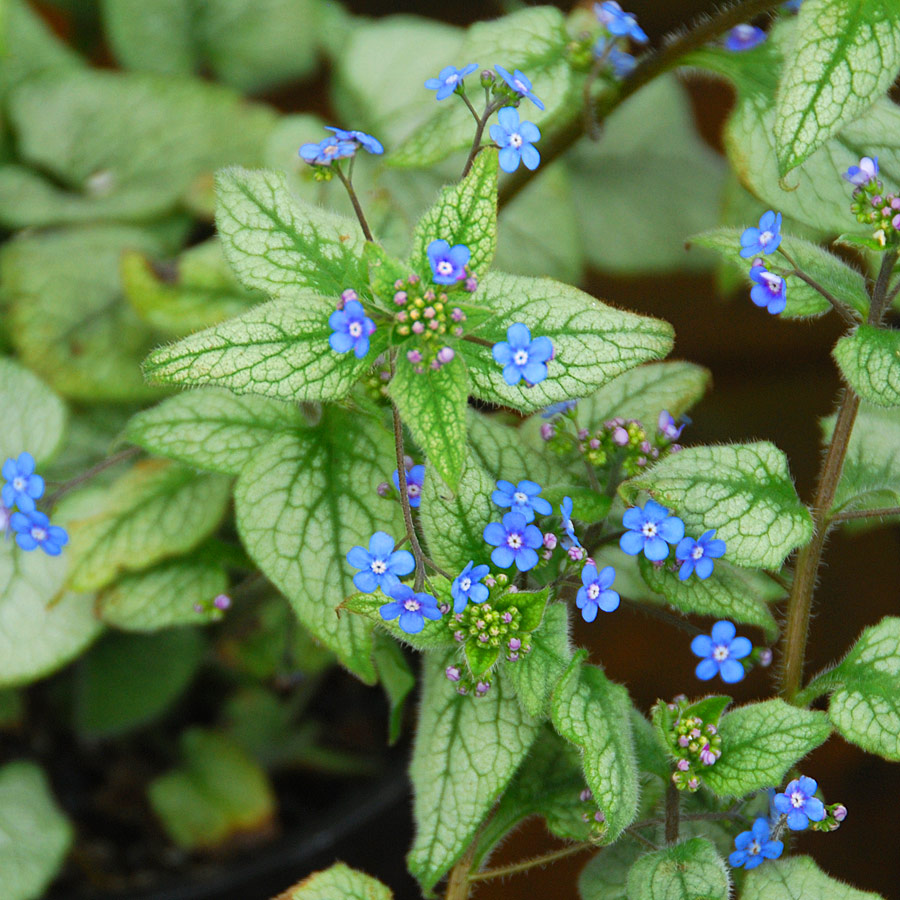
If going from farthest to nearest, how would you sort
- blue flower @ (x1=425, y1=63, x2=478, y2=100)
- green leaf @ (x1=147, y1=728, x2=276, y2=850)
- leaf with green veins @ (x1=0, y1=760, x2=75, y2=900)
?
green leaf @ (x1=147, y1=728, x2=276, y2=850)
leaf with green veins @ (x1=0, y1=760, x2=75, y2=900)
blue flower @ (x1=425, y1=63, x2=478, y2=100)

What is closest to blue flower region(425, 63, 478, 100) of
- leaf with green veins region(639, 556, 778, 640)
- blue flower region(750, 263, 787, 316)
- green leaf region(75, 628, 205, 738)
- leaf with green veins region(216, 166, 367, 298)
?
leaf with green veins region(216, 166, 367, 298)

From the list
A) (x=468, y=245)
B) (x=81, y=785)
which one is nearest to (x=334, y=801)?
(x=81, y=785)

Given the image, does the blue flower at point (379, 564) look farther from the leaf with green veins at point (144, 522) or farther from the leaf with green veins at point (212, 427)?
the leaf with green veins at point (144, 522)

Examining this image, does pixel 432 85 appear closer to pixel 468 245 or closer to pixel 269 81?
pixel 468 245

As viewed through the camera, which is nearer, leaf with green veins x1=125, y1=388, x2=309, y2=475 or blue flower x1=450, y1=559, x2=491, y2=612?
blue flower x1=450, y1=559, x2=491, y2=612

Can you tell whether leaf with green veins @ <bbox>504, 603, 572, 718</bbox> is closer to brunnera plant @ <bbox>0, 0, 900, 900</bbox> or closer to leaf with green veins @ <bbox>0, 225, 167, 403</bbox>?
brunnera plant @ <bbox>0, 0, 900, 900</bbox>

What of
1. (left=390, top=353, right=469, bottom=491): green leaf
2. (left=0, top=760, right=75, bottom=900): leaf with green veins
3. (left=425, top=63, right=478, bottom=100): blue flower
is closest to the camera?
(left=390, top=353, right=469, bottom=491): green leaf
